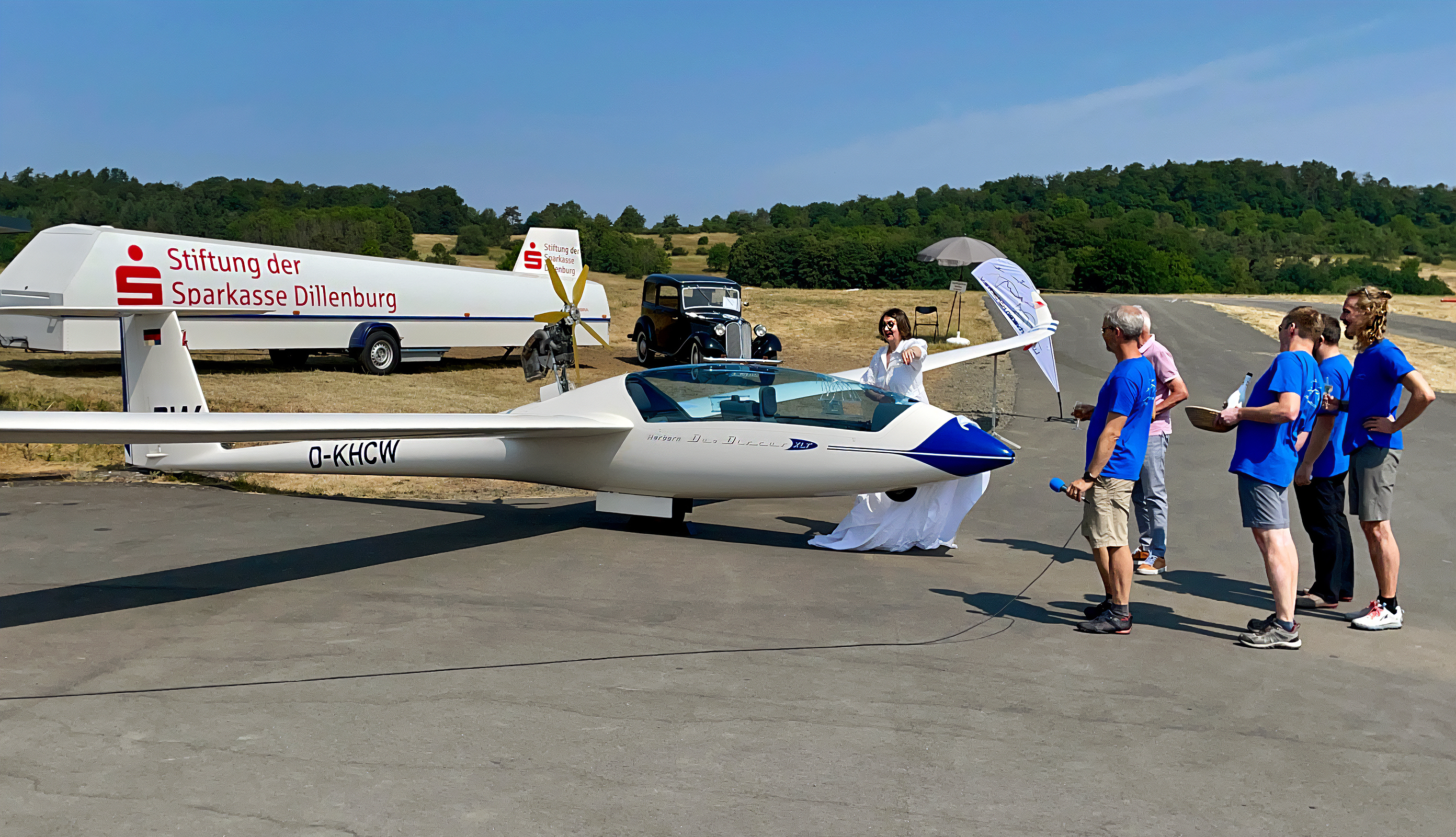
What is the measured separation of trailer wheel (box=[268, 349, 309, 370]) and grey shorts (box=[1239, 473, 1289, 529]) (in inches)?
862

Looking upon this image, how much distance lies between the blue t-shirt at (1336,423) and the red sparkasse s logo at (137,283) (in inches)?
762

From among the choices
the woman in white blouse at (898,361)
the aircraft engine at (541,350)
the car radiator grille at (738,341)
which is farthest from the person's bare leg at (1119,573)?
the car radiator grille at (738,341)

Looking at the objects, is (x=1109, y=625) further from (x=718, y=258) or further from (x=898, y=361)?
(x=718, y=258)

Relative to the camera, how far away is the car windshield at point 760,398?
28.2ft

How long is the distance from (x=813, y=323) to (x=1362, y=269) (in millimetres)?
75996

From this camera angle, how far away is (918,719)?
4.82 metres

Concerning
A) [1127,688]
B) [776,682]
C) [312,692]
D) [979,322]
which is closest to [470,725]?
[312,692]

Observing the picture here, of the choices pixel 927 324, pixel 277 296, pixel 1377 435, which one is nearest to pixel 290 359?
pixel 277 296

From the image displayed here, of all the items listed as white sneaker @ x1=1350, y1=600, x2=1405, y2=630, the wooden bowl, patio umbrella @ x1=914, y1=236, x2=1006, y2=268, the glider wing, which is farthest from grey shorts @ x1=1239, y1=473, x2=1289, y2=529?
patio umbrella @ x1=914, y1=236, x2=1006, y2=268

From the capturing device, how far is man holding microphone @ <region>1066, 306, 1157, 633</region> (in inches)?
236

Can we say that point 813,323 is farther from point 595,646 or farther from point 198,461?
point 595,646

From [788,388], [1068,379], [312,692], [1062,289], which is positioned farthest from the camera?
[1062,289]

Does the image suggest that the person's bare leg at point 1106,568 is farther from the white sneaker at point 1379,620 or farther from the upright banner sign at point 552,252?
the upright banner sign at point 552,252

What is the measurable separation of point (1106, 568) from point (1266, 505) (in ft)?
3.25
